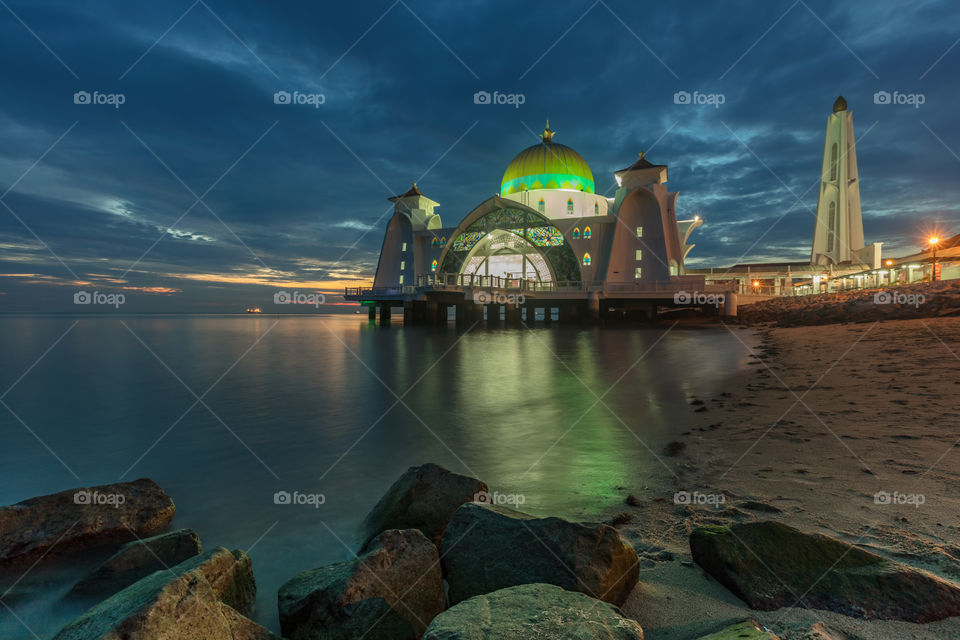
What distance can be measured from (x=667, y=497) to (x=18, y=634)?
4.55m

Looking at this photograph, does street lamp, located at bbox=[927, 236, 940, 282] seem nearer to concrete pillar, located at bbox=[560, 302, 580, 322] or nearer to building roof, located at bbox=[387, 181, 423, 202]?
concrete pillar, located at bbox=[560, 302, 580, 322]

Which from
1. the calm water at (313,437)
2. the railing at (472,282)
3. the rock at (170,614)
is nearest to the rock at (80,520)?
the calm water at (313,437)

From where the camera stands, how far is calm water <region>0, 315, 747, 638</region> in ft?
13.0

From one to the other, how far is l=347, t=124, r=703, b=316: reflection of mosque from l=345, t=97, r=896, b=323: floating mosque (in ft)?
0.32

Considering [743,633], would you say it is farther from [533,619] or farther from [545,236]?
[545,236]

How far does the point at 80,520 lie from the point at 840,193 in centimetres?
6617

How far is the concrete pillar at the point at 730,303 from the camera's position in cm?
3466

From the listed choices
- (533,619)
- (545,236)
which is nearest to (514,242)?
(545,236)

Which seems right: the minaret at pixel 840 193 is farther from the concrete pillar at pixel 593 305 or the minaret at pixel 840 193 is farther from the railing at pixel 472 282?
the railing at pixel 472 282

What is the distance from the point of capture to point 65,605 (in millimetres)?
2967

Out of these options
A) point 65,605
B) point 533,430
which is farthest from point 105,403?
point 533,430

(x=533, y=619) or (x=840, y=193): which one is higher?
(x=840, y=193)

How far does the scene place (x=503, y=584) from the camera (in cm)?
261

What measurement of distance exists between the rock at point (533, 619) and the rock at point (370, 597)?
67cm
